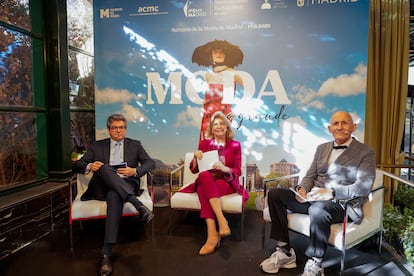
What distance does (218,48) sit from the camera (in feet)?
11.8

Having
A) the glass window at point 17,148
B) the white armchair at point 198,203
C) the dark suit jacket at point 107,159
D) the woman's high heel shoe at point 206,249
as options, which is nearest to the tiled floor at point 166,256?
the woman's high heel shoe at point 206,249

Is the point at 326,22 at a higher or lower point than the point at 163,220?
higher

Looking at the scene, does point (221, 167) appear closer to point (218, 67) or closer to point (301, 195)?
point (301, 195)

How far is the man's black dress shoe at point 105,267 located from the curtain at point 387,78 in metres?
2.98

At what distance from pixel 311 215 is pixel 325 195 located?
275mm

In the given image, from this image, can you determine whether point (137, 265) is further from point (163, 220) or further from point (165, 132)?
point (165, 132)

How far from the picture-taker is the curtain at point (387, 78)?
3.28 meters

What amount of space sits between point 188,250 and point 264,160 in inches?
57.9

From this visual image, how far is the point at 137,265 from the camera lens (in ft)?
8.07

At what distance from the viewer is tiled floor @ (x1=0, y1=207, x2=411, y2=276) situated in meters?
2.38

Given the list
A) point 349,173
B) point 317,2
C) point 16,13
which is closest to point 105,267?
point 349,173

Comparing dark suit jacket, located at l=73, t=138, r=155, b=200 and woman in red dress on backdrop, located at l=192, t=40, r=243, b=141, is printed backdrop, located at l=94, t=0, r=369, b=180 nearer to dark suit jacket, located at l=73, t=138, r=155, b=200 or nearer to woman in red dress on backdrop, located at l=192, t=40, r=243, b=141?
woman in red dress on backdrop, located at l=192, t=40, r=243, b=141

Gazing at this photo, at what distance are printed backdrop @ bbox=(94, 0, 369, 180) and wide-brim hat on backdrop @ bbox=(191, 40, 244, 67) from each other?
3cm

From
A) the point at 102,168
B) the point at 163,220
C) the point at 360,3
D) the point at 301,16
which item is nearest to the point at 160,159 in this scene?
the point at 163,220
